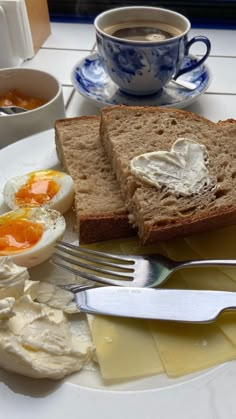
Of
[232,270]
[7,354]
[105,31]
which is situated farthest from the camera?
[105,31]

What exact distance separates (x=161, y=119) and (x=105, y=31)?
1.63 ft

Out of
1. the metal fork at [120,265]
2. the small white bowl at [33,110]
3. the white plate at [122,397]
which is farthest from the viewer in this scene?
the small white bowl at [33,110]

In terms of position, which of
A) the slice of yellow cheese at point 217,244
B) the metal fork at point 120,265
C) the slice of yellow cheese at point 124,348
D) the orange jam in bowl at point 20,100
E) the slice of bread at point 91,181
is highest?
the orange jam in bowl at point 20,100

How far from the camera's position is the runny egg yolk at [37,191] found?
120cm

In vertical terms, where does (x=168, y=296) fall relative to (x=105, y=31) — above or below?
below

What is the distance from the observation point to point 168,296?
95 cm

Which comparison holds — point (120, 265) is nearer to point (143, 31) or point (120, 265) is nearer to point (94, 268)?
point (94, 268)

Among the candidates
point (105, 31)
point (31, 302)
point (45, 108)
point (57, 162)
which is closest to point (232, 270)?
point (31, 302)

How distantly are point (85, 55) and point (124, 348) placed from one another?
5.05ft

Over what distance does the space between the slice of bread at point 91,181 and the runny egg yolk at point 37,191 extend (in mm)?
66

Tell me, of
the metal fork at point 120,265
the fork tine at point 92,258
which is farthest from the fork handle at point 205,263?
the fork tine at point 92,258

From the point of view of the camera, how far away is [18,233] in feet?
3.56

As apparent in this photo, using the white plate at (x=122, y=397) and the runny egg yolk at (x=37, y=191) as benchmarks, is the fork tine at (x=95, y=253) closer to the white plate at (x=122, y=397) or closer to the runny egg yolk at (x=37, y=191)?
the runny egg yolk at (x=37, y=191)

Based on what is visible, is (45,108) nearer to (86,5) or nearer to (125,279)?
(125,279)
